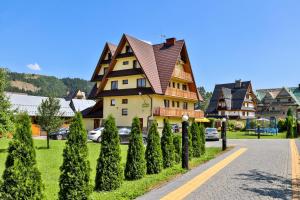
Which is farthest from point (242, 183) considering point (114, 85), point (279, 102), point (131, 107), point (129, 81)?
point (279, 102)

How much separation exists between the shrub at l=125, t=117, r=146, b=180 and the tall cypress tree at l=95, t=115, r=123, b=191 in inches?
50.3

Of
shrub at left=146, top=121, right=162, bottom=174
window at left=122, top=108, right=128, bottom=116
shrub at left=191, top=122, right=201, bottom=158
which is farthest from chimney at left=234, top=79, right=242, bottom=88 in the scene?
shrub at left=146, top=121, right=162, bottom=174

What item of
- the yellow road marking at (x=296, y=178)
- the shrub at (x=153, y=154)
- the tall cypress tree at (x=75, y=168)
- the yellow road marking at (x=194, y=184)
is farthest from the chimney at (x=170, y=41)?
the tall cypress tree at (x=75, y=168)

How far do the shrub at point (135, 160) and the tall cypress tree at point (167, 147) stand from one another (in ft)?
7.22

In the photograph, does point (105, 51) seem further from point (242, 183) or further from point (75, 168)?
point (75, 168)

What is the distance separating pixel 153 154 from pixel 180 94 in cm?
3006

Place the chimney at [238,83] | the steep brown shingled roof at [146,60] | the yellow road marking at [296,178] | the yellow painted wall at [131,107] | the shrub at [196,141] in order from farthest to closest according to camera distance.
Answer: the chimney at [238,83], the yellow painted wall at [131,107], the steep brown shingled roof at [146,60], the shrub at [196,141], the yellow road marking at [296,178]

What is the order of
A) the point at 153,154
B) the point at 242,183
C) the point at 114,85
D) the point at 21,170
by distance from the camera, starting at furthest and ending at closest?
1. the point at 114,85
2. the point at 153,154
3. the point at 242,183
4. the point at 21,170

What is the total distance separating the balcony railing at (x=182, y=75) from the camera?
41.4 m

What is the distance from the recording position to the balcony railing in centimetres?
4138

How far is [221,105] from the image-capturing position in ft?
235

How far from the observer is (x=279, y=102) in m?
76.2

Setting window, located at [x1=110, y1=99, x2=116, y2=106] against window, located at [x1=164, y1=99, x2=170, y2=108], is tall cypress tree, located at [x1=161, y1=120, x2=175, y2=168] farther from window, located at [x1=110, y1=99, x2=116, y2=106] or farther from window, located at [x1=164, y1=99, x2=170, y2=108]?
window, located at [x1=110, y1=99, x2=116, y2=106]

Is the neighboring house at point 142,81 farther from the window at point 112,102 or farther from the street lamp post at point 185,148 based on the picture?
the street lamp post at point 185,148
